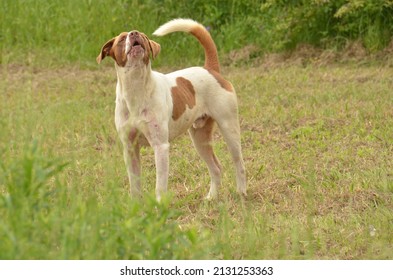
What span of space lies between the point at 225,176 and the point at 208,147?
0.47m

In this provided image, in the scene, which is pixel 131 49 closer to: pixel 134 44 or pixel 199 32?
pixel 134 44

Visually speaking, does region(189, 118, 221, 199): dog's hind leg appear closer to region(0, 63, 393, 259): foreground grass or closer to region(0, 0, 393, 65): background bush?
region(0, 63, 393, 259): foreground grass

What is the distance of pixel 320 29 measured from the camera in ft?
43.1

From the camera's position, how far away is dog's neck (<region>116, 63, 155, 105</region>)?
6.29m

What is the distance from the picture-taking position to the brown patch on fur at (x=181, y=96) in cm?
659

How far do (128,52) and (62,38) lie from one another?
25.1 feet

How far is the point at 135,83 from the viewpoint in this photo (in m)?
6.30

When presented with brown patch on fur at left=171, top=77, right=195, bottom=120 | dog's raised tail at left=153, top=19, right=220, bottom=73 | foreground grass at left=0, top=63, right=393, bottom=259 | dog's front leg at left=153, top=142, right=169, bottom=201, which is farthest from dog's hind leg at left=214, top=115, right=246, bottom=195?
dog's front leg at left=153, top=142, right=169, bottom=201

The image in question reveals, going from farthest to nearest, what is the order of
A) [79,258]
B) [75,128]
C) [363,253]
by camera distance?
[75,128] → [363,253] → [79,258]

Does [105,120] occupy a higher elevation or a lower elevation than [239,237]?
lower

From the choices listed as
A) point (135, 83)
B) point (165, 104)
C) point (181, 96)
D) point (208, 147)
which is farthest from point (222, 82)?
point (135, 83)

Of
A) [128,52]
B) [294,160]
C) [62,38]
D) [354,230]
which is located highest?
[128,52]

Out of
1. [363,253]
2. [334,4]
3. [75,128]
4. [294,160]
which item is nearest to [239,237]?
[363,253]

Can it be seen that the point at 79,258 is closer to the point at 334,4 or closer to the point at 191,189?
the point at 191,189
